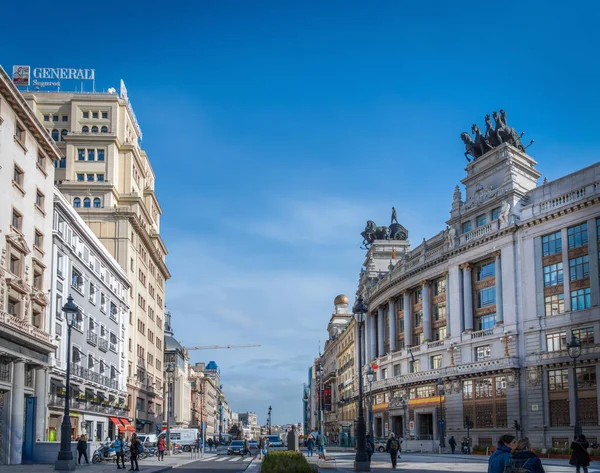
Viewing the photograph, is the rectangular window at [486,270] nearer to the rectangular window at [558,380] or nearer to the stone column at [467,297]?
the stone column at [467,297]

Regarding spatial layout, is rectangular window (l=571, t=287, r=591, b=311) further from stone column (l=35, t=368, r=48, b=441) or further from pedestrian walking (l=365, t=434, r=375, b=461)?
stone column (l=35, t=368, r=48, b=441)

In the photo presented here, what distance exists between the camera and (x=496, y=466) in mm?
11750

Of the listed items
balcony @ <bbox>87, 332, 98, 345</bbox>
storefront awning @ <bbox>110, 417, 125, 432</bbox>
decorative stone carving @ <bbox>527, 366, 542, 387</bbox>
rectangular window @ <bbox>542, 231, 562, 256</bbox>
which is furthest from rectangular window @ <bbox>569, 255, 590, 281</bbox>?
storefront awning @ <bbox>110, 417, 125, 432</bbox>

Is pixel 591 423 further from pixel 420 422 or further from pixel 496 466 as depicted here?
pixel 496 466

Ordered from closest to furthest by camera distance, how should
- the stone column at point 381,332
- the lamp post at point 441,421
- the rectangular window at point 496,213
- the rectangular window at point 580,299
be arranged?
the rectangular window at point 580,299 < the lamp post at point 441,421 < the rectangular window at point 496,213 < the stone column at point 381,332

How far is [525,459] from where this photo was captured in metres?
10.8

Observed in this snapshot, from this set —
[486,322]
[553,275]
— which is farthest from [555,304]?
[486,322]

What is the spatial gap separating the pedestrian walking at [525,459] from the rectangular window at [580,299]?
5387 cm

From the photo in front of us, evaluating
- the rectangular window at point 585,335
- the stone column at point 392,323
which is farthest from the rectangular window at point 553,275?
the stone column at point 392,323

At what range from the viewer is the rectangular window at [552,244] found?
64.6 metres

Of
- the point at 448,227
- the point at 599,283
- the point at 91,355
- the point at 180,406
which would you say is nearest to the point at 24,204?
the point at 91,355

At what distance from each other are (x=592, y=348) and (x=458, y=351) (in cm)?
1873

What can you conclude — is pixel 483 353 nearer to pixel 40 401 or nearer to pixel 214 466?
pixel 214 466

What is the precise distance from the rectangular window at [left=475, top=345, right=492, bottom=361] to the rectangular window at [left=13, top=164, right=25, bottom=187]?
46.9 m
